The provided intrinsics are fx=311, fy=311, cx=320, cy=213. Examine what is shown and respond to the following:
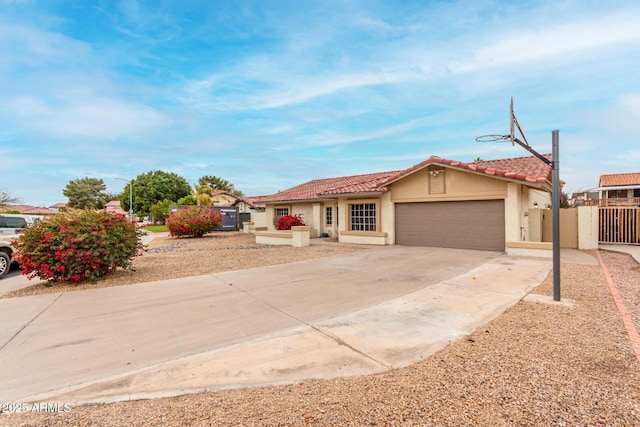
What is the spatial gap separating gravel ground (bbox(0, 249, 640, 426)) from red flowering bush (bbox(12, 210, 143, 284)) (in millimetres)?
6497

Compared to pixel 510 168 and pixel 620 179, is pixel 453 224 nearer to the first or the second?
pixel 510 168

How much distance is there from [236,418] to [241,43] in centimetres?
1675

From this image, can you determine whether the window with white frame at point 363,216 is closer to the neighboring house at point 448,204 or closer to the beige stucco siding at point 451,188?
the neighboring house at point 448,204

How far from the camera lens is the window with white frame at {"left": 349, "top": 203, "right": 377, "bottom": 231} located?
18111 millimetres

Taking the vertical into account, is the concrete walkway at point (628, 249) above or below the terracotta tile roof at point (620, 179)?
below

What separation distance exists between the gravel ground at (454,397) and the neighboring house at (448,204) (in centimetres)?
995

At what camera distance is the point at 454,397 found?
119 inches

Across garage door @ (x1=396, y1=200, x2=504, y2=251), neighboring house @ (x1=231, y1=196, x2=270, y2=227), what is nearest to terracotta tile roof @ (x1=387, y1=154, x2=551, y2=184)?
garage door @ (x1=396, y1=200, x2=504, y2=251)

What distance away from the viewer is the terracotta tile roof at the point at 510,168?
12398 millimetres

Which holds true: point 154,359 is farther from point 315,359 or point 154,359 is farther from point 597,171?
point 597,171

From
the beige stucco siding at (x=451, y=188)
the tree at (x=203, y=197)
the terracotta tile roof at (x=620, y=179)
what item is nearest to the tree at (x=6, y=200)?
the tree at (x=203, y=197)

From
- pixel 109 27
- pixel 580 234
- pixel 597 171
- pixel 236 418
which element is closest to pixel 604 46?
pixel 580 234

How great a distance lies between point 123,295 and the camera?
24.2ft

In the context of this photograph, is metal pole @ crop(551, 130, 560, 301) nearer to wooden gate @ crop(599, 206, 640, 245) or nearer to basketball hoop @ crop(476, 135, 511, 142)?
basketball hoop @ crop(476, 135, 511, 142)
